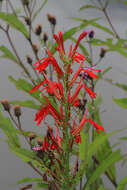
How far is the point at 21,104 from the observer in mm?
548

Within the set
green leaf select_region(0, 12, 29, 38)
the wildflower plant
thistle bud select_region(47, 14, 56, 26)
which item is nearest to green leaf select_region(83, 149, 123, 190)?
the wildflower plant

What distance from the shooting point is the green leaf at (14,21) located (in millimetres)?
519

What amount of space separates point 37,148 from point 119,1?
17.1 inches

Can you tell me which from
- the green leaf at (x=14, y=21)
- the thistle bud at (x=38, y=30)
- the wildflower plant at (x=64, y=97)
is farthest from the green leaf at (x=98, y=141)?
the thistle bud at (x=38, y=30)

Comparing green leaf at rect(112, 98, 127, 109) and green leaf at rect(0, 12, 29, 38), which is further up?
green leaf at rect(0, 12, 29, 38)

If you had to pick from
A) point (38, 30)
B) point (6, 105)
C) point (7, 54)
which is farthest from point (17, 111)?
point (38, 30)

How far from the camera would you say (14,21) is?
54cm

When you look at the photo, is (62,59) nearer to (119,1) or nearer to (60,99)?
(60,99)

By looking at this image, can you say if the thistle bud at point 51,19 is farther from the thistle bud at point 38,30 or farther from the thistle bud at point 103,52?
the thistle bud at point 103,52

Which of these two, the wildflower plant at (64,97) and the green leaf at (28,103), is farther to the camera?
the green leaf at (28,103)

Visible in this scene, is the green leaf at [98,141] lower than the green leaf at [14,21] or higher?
lower

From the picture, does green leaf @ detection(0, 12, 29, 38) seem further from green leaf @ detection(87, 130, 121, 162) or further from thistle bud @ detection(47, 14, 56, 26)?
green leaf @ detection(87, 130, 121, 162)

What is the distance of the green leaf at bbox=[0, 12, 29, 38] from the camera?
20.4 inches

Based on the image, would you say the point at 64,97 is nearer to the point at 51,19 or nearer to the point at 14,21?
the point at 14,21
